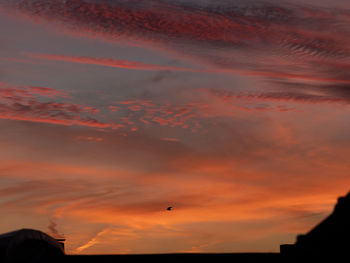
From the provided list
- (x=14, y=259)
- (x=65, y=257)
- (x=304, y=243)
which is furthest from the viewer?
(x=65, y=257)

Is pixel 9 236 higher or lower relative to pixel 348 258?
higher

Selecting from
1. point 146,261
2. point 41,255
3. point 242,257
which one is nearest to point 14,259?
point 41,255

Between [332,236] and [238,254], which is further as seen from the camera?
[238,254]

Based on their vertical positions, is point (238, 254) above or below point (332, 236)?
above

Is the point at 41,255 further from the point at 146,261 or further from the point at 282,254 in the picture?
the point at 282,254

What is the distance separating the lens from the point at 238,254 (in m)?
42.5

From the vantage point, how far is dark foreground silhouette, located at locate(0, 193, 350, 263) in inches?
987

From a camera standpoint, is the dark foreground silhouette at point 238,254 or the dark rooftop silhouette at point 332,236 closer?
the dark rooftop silhouette at point 332,236

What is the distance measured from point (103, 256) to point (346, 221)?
21.8 m

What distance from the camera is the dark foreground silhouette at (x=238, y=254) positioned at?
25.1 meters

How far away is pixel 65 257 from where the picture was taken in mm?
38094

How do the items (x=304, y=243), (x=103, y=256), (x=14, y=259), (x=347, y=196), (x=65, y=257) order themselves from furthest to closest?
(x=103, y=256) < (x=65, y=257) < (x=14, y=259) < (x=304, y=243) < (x=347, y=196)

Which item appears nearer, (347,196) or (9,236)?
(347,196)

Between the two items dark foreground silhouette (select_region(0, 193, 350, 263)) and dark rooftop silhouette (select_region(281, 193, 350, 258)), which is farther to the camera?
dark foreground silhouette (select_region(0, 193, 350, 263))
